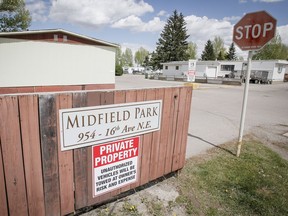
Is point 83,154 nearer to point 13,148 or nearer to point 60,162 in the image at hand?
point 60,162

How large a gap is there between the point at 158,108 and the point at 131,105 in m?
0.49

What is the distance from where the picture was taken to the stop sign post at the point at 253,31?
3623 millimetres

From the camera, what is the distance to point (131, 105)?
101 inches

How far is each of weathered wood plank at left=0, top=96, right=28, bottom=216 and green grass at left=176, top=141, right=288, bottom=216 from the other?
2.04 metres

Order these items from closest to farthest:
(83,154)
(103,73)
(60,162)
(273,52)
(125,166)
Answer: (60,162)
(83,154)
(125,166)
(103,73)
(273,52)

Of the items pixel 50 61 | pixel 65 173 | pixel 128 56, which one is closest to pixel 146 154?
pixel 65 173

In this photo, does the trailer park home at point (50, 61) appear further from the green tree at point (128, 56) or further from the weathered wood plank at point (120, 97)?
the green tree at point (128, 56)

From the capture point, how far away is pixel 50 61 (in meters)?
12.4

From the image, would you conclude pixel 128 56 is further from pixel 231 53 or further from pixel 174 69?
pixel 174 69

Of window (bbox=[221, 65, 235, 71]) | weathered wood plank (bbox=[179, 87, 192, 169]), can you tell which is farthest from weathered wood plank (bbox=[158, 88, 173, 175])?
window (bbox=[221, 65, 235, 71])

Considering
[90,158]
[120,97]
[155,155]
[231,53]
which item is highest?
[231,53]

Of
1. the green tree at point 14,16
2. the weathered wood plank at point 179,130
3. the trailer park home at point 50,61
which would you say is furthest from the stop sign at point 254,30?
the green tree at point 14,16

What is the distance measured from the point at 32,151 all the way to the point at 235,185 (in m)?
3.10

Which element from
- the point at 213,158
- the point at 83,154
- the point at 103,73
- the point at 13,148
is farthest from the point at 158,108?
the point at 103,73
